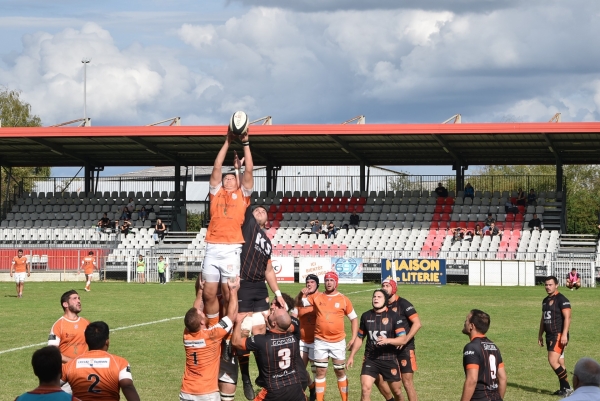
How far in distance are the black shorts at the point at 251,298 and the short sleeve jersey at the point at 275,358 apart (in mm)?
1503

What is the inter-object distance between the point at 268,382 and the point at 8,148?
146 ft

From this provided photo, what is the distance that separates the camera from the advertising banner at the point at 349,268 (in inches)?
1708

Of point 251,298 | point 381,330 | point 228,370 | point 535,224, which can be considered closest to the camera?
point 228,370

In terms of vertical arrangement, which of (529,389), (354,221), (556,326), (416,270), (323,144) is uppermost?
(323,144)

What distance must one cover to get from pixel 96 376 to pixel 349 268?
35.4 meters

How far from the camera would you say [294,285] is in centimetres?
4116

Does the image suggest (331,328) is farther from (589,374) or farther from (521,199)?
(521,199)

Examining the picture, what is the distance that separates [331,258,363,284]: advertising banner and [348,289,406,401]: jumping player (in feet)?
101

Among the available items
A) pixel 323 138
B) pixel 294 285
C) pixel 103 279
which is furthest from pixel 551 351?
pixel 103 279

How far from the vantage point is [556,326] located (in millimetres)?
15414

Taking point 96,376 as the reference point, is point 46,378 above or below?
above

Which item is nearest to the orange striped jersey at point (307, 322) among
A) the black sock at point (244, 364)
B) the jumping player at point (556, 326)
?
the black sock at point (244, 364)

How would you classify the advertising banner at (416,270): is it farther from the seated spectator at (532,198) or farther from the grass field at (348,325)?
the seated spectator at (532,198)

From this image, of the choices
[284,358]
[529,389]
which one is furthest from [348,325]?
[284,358]
